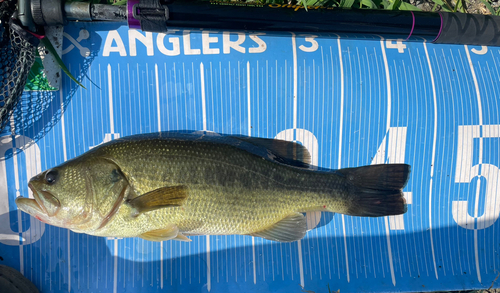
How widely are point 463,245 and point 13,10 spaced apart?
410 centimetres

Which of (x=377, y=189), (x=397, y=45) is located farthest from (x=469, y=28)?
(x=377, y=189)

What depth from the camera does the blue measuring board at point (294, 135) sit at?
2369 millimetres

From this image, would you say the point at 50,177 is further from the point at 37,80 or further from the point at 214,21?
the point at 214,21

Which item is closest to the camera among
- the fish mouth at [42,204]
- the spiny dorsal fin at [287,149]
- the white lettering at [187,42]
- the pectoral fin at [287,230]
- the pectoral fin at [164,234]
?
the fish mouth at [42,204]

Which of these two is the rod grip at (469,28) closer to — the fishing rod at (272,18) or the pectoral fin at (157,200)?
the fishing rod at (272,18)

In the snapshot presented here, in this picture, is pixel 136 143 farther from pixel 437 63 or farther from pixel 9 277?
pixel 437 63

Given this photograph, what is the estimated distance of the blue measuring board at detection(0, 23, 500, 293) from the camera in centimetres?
237

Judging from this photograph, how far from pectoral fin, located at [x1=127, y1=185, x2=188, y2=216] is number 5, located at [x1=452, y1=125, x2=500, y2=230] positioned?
93.3 inches

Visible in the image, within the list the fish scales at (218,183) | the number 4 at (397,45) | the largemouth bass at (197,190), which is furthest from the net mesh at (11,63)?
the number 4 at (397,45)

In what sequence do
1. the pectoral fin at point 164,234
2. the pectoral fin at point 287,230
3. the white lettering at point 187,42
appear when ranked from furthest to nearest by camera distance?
the white lettering at point 187,42 → the pectoral fin at point 287,230 → the pectoral fin at point 164,234

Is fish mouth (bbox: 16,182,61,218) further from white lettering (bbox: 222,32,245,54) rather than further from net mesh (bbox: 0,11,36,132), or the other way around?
white lettering (bbox: 222,32,245,54)

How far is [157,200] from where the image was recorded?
1845mm

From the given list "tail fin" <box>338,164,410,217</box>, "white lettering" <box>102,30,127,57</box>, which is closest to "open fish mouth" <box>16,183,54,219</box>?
"white lettering" <box>102,30,127,57</box>

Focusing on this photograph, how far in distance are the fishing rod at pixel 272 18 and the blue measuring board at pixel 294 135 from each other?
21 centimetres
